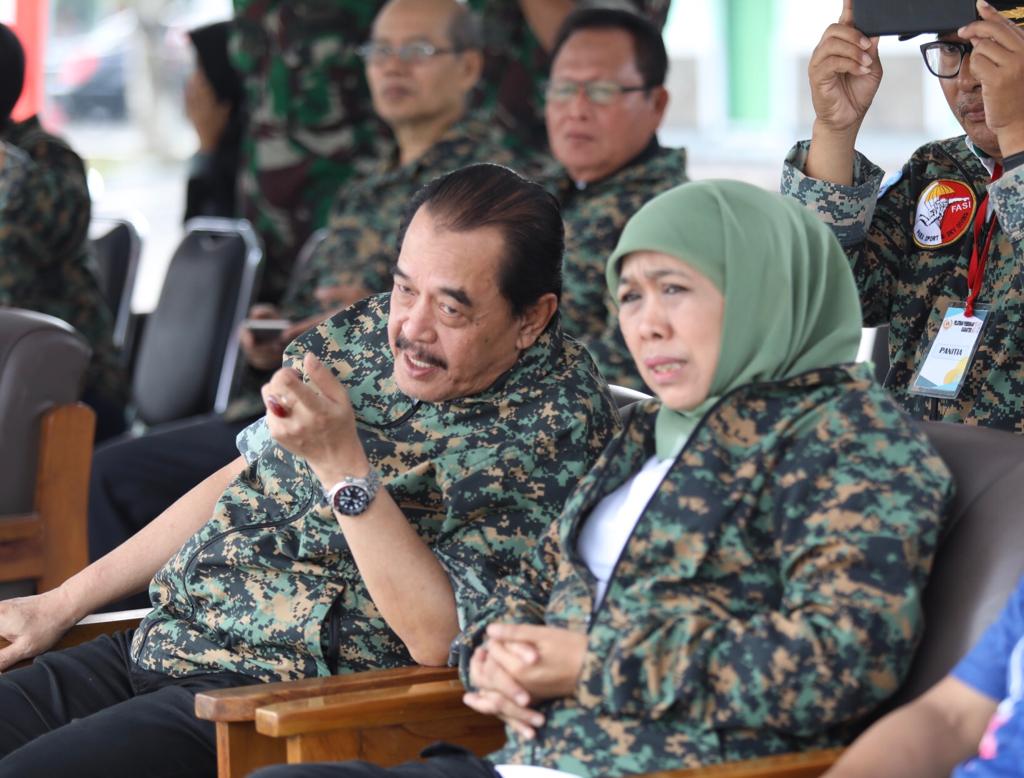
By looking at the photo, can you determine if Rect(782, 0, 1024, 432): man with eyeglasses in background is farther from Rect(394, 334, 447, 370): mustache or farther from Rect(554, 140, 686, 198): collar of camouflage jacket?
Rect(554, 140, 686, 198): collar of camouflage jacket

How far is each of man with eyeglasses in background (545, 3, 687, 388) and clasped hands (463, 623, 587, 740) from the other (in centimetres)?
170

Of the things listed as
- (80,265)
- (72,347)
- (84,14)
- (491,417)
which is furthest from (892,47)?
(491,417)

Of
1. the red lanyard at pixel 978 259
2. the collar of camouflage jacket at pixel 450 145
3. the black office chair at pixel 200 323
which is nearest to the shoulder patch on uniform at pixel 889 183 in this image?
the red lanyard at pixel 978 259

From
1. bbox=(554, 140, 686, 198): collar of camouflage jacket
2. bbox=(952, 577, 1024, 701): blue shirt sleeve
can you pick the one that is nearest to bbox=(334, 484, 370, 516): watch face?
bbox=(952, 577, 1024, 701): blue shirt sleeve

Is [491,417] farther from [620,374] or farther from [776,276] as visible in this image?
[620,374]

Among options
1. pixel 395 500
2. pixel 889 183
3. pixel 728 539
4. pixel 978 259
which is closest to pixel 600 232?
pixel 889 183

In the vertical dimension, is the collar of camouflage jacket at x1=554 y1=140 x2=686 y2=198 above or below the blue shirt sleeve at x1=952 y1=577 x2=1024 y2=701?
above

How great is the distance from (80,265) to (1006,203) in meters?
3.08

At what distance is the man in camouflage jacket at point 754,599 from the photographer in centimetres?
150

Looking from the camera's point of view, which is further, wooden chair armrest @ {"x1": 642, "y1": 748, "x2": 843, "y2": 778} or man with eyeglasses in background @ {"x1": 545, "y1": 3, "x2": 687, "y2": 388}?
man with eyeglasses in background @ {"x1": 545, "y1": 3, "x2": 687, "y2": 388}

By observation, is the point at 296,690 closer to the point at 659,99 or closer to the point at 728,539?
the point at 728,539

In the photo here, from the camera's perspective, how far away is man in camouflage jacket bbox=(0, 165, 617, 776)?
72.9 inches

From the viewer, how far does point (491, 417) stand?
6.51ft

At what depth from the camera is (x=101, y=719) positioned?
6.28ft
